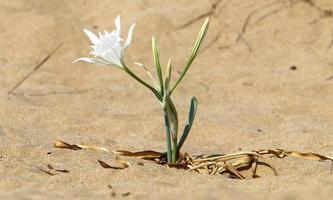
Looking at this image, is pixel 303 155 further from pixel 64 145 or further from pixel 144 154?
pixel 64 145

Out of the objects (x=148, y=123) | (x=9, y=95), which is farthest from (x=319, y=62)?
(x=9, y=95)

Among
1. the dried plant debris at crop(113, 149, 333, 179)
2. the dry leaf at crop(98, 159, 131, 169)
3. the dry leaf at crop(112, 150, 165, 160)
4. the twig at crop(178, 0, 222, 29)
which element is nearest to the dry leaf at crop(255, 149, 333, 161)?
the dried plant debris at crop(113, 149, 333, 179)

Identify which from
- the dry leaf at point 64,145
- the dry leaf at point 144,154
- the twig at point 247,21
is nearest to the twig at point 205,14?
the twig at point 247,21

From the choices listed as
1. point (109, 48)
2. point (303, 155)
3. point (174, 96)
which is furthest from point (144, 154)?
point (174, 96)

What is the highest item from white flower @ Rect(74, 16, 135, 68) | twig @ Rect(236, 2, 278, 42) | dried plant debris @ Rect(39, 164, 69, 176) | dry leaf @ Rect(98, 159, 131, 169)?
twig @ Rect(236, 2, 278, 42)

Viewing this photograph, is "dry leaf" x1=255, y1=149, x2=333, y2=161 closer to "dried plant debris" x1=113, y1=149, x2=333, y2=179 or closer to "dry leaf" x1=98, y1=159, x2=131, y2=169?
"dried plant debris" x1=113, y1=149, x2=333, y2=179

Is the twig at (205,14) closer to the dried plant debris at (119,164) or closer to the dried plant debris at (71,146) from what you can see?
the dried plant debris at (71,146)

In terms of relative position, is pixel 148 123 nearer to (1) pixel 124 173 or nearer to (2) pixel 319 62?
(1) pixel 124 173
